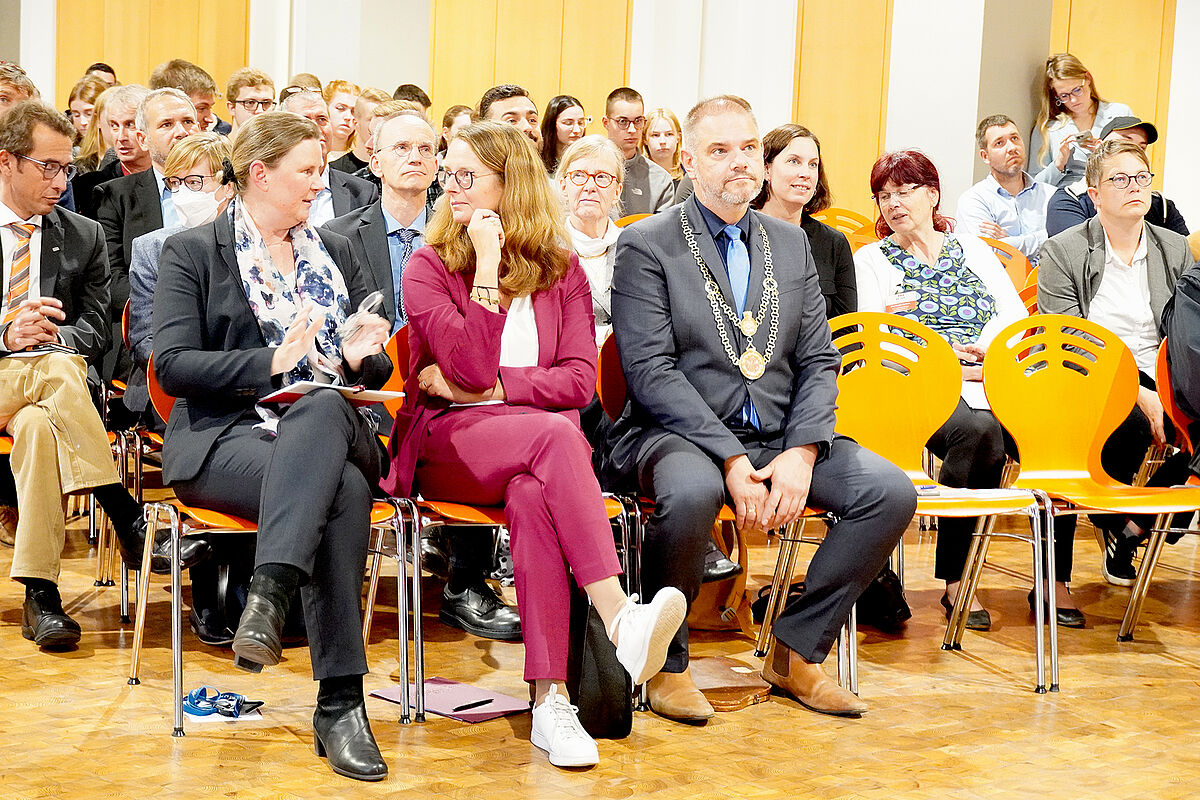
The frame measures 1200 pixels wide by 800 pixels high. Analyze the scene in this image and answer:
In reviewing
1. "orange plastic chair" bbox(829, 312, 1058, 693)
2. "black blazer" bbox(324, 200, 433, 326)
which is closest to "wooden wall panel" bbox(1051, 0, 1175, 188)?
"orange plastic chair" bbox(829, 312, 1058, 693)

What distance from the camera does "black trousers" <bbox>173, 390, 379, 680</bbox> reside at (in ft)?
9.11

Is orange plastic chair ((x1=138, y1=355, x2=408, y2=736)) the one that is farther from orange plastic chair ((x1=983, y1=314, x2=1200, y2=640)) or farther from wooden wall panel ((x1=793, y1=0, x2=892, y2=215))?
wooden wall panel ((x1=793, y1=0, x2=892, y2=215))

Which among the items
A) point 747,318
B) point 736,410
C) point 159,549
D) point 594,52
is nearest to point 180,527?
point 159,549

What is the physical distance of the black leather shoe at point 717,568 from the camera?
3865 mm

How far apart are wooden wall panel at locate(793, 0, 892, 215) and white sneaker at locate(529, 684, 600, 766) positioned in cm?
576

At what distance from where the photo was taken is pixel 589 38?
9852mm

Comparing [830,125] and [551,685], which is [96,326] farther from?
[830,125]

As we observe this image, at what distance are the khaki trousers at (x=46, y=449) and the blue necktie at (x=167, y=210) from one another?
1.20 m

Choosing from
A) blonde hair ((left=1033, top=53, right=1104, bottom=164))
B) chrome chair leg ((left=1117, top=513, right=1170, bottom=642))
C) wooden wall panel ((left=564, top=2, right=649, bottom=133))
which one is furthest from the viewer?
wooden wall panel ((left=564, top=2, right=649, bottom=133))

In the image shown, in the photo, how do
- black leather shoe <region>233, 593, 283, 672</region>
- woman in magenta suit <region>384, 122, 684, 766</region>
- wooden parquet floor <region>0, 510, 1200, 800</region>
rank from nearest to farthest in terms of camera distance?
black leather shoe <region>233, 593, 283, 672</region> → wooden parquet floor <region>0, 510, 1200, 800</region> → woman in magenta suit <region>384, 122, 684, 766</region>

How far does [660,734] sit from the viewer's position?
309 cm

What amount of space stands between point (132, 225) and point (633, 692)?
2563 millimetres

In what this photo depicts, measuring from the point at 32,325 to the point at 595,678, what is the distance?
5.87ft

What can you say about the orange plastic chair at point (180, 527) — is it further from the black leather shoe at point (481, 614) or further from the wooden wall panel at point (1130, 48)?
the wooden wall panel at point (1130, 48)
